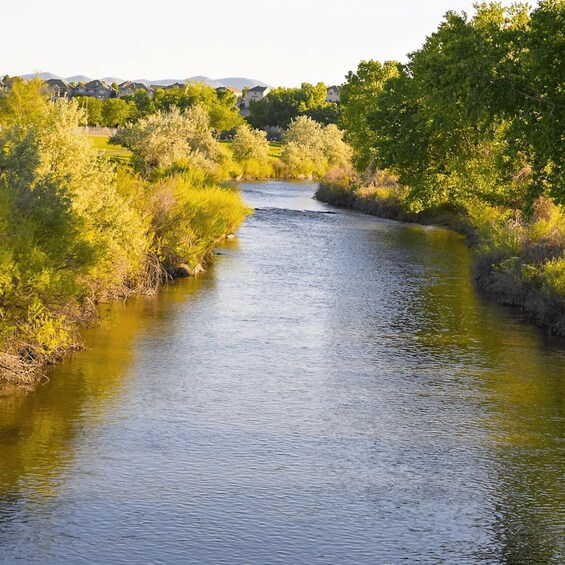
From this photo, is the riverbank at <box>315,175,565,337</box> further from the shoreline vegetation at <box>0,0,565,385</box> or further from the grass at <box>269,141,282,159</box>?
the grass at <box>269,141,282,159</box>

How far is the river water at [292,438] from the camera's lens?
54.4 feet

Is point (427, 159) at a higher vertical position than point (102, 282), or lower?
higher

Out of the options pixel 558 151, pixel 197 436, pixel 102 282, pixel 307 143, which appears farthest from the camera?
pixel 307 143

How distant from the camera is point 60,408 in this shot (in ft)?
76.5

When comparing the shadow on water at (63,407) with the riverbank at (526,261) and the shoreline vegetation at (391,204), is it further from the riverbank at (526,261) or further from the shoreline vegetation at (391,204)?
the riverbank at (526,261)

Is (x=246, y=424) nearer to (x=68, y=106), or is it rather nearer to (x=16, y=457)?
(x=16, y=457)

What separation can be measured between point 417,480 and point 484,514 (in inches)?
73.5

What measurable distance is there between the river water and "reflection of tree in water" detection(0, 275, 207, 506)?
0.07 metres

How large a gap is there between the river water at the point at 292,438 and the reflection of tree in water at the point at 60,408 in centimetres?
7

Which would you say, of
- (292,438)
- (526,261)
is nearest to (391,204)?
(526,261)

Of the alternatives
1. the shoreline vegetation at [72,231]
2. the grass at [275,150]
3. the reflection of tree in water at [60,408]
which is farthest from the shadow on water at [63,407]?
the grass at [275,150]

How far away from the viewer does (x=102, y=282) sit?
33.4 metres

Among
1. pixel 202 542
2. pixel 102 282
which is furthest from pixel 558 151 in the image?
pixel 102 282

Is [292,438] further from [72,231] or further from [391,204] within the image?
[391,204]
